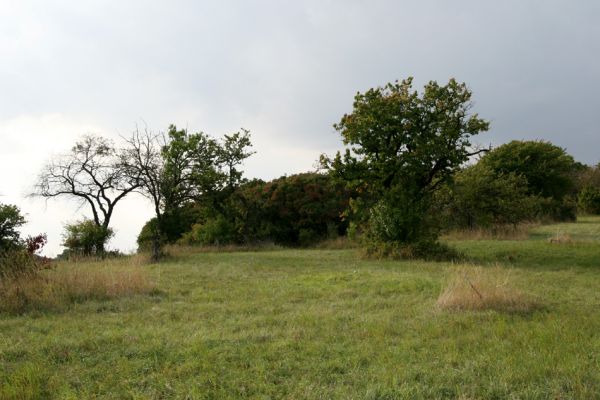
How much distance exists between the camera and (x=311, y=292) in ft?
30.8

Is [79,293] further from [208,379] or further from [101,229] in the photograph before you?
[101,229]

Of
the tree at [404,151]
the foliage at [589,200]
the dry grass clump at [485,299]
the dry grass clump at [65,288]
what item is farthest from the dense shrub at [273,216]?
the foliage at [589,200]

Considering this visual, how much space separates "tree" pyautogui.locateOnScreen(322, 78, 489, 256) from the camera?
648 inches

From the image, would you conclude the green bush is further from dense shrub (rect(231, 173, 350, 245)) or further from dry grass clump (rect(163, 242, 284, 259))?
dense shrub (rect(231, 173, 350, 245))

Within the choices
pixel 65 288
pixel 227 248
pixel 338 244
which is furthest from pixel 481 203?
pixel 65 288

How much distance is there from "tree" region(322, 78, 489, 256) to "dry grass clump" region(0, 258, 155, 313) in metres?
9.36

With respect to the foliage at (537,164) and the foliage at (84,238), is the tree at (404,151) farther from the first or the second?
the foliage at (537,164)

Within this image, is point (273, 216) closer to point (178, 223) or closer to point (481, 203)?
point (178, 223)

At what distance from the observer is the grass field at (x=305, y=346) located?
4.35m

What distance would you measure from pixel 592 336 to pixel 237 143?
2124cm

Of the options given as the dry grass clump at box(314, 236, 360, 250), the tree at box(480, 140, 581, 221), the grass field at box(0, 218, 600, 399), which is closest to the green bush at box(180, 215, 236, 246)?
the dry grass clump at box(314, 236, 360, 250)

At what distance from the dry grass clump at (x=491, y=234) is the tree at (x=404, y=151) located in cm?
686

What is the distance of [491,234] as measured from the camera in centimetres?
2327

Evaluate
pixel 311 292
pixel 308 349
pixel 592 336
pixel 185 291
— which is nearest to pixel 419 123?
pixel 311 292
